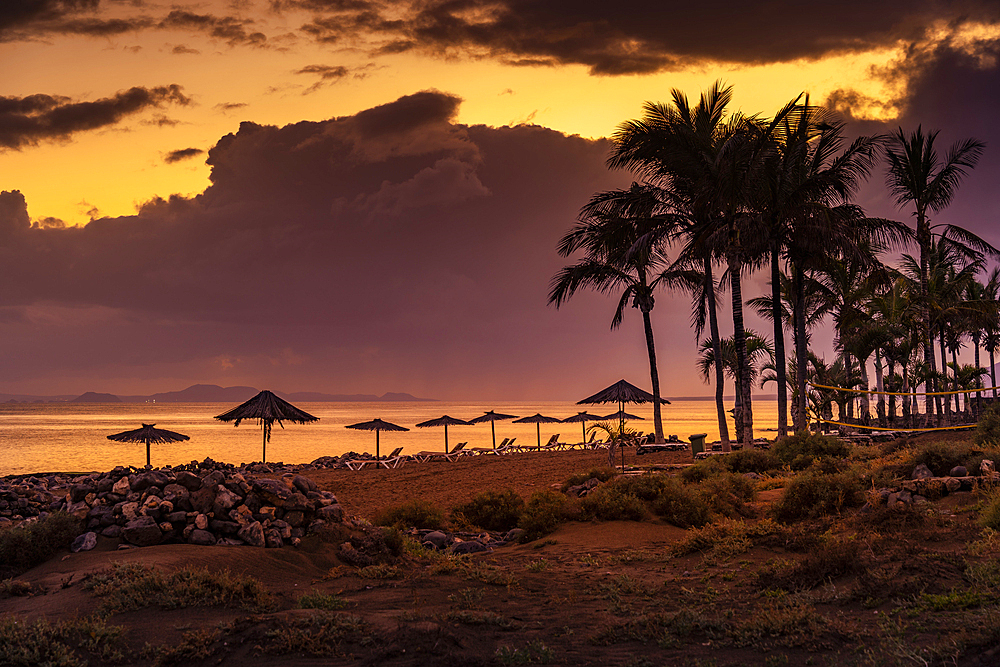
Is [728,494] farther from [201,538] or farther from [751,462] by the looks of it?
[201,538]

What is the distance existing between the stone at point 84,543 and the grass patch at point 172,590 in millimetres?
1460

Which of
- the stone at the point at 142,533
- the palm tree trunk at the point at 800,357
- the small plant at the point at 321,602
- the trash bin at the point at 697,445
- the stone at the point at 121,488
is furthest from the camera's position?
the trash bin at the point at 697,445

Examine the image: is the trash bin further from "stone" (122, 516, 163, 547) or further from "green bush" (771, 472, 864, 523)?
"stone" (122, 516, 163, 547)

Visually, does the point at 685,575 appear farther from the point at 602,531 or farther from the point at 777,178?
the point at 777,178

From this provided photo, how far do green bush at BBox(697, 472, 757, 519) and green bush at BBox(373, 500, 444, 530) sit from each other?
Result: 17.1 feet

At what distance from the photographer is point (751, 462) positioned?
53.4 ft

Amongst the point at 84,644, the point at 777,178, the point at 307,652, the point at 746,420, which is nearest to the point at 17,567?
the point at 84,644

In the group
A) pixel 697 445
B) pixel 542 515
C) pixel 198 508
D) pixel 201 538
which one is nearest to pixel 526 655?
pixel 201 538

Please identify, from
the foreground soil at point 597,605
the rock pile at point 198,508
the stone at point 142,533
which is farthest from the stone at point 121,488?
the foreground soil at point 597,605

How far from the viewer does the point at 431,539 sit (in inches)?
432

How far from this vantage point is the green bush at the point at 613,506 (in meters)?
12.1

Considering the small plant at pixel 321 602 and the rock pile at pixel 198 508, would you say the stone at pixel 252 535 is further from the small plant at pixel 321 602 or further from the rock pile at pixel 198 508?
the small plant at pixel 321 602

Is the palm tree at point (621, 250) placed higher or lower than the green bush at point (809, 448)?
higher

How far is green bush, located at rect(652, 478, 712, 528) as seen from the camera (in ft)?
38.1
